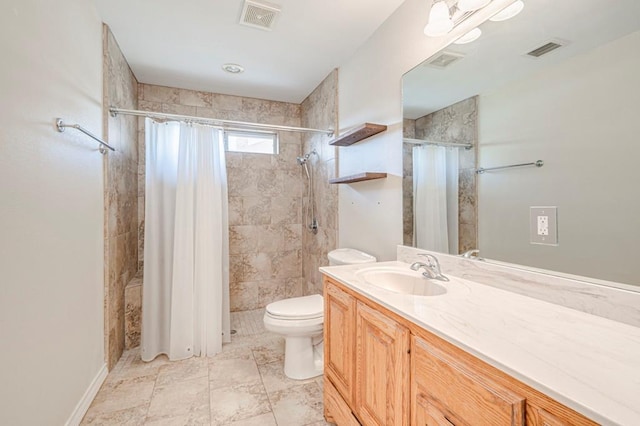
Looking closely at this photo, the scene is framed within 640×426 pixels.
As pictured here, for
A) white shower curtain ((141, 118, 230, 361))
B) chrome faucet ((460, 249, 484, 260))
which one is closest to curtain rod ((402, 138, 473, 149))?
chrome faucet ((460, 249, 484, 260))

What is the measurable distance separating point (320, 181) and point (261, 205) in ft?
2.69

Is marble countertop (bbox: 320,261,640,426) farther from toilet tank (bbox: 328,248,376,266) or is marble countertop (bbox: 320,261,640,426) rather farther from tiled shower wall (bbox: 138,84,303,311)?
tiled shower wall (bbox: 138,84,303,311)

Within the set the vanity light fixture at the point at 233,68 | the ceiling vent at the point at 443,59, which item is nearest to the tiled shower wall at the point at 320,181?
the vanity light fixture at the point at 233,68

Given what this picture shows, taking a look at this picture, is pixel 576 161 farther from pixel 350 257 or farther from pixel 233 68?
pixel 233 68

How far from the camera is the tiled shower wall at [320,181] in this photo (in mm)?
2689

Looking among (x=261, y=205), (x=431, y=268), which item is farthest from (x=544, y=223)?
(x=261, y=205)

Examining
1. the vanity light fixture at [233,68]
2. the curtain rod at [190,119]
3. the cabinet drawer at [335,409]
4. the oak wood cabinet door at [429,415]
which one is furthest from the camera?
the vanity light fixture at [233,68]

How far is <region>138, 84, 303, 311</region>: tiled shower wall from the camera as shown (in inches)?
127

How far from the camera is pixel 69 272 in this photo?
1.46m

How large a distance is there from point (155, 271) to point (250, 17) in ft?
6.67

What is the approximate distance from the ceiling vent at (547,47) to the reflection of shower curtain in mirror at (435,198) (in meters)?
0.51

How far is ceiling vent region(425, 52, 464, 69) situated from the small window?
2211 mm

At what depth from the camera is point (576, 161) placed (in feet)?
3.34

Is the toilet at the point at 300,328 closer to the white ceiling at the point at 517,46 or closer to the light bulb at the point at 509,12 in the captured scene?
the white ceiling at the point at 517,46
